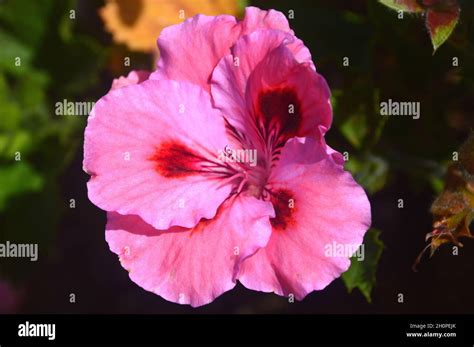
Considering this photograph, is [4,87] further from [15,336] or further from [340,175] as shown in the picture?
[340,175]

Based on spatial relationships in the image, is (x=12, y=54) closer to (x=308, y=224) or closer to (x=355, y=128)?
(x=355, y=128)

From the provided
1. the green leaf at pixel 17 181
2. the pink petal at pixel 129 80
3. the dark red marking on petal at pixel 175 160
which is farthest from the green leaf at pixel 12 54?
the dark red marking on petal at pixel 175 160

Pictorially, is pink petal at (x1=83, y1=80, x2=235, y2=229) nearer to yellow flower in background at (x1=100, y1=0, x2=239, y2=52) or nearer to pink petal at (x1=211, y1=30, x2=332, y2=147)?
pink petal at (x1=211, y1=30, x2=332, y2=147)

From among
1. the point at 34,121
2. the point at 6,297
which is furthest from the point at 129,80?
the point at 6,297

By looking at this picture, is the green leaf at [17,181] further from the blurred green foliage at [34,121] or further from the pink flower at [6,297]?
the pink flower at [6,297]

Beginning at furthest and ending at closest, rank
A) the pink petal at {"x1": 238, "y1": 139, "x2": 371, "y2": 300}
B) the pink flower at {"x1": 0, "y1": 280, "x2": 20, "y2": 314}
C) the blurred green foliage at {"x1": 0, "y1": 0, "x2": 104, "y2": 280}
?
1. the pink flower at {"x1": 0, "y1": 280, "x2": 20, "y2": 314}
2. the blurred green foliage at {"x1": 0, "y1": 0, "x2": 104, "y2": 280}
3. the pink petal at {"x1": 238, "y1": 139, "x2": 371, "y2": 300}

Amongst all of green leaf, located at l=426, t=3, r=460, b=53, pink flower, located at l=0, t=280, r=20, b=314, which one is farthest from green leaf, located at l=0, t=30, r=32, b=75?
green leaf, located at l=426, t=3, r=460, b=53
